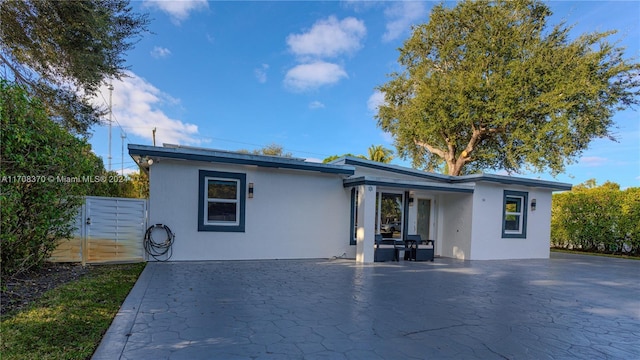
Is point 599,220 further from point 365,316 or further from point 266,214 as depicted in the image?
point 365,316

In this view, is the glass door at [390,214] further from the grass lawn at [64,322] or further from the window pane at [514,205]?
the grass lawn at [64,322]

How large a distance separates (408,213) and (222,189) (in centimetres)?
655

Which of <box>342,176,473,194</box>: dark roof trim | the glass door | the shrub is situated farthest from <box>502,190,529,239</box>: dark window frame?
the shrub

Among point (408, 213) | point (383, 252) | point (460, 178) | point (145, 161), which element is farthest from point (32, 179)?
point (460, 178)

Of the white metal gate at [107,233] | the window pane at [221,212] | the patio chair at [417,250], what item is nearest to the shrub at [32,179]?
the white metal gate at [107,233]

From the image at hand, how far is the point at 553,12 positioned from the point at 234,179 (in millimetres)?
17689

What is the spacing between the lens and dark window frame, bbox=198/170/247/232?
30.4 ft

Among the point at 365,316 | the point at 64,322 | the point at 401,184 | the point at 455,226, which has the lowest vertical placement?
the point at 365,316

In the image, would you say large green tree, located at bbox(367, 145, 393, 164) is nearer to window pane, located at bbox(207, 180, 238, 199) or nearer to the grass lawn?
window pane, located at bbox(207, 180, 238, 199)

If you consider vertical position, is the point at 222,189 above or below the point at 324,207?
above

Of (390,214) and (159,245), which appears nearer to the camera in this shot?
(159,245)

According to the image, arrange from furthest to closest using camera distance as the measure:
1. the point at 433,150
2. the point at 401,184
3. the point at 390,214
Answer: the point at 433,150, the point at 390,214, the point at 401,184

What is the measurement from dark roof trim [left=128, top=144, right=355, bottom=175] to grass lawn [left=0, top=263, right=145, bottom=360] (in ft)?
11.5

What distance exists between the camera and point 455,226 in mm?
12273
